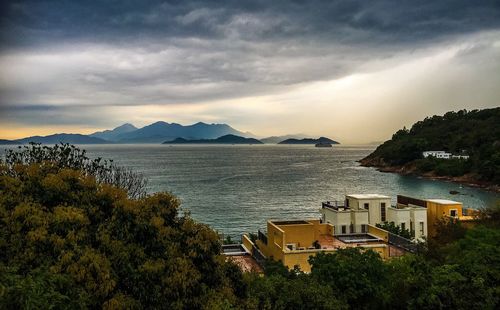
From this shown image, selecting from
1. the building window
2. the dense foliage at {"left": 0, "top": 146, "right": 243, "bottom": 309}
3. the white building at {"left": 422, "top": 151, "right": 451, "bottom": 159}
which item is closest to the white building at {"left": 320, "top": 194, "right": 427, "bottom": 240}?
the building window

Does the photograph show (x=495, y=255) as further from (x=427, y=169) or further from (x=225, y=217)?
(x=427, y=169)

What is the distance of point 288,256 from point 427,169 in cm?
7746

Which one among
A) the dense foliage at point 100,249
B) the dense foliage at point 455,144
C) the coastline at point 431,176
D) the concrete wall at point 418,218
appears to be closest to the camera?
the dense foliage at point 100,249

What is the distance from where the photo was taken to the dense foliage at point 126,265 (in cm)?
677

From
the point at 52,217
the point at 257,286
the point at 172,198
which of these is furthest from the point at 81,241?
the point at 257,286

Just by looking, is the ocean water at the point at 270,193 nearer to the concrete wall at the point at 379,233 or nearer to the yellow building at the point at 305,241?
the yellow building at the point at 305,241

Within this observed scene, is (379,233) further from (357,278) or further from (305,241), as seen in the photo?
(357,278)

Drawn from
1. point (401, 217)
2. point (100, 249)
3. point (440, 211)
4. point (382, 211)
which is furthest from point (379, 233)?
point (100, 249)

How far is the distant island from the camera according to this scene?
240 ft

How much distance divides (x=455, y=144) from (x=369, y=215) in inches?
3344

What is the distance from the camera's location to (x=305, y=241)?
68.6ft

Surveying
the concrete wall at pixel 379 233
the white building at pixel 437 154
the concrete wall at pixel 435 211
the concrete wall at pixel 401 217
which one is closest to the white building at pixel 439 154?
the white building at pixel 437 154

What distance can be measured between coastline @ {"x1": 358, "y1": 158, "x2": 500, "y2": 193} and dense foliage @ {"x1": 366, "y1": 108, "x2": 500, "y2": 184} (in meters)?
0.86

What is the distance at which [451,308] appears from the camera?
9.98 m
